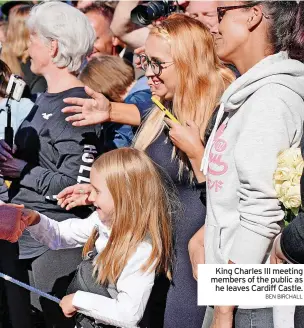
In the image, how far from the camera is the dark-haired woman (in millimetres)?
2232

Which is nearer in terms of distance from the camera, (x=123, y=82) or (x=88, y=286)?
(x=88, y=286)

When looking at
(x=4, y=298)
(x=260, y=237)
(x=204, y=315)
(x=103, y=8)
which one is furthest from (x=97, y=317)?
(x=103, y=8)

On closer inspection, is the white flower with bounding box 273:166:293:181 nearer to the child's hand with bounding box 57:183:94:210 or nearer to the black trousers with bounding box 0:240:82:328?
the child's hand with bounding box 57:183:94:210

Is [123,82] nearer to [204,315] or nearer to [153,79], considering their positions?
[153,79]

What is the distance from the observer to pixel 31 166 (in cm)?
367

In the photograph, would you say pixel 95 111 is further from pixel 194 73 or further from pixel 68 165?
pixel 194 73

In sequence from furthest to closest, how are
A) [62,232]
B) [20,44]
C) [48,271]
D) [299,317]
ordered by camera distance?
[20,44] → [48,271] → [62,232] → [299,317]

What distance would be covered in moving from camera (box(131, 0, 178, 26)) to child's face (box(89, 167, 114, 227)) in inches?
64.9

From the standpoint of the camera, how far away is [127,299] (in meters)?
2.70

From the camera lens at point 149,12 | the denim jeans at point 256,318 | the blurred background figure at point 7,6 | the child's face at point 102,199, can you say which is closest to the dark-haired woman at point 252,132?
the denim jeans at point 256,318

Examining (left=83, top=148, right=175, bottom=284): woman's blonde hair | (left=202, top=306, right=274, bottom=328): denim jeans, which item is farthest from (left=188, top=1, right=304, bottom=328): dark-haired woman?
(left=83, top=148, right=175, bottom=284): woman's blonde hair

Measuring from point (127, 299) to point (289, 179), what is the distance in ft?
2.80

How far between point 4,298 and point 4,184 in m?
0.59

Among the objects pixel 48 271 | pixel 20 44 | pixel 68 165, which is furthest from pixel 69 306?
pixel 20 44
